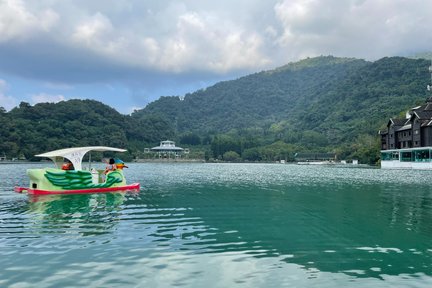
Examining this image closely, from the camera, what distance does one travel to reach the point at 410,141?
3346 inches

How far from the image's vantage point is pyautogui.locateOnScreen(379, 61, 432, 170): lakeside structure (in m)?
76.9

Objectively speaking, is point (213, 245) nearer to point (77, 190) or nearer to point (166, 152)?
point (77, 190)

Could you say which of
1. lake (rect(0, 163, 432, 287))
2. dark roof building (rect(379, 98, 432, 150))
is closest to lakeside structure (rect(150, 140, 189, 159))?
dark roof building (rect(379, 98, 432, 150))

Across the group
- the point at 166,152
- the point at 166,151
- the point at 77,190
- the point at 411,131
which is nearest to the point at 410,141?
the point at 411,131

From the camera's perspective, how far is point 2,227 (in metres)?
15.0

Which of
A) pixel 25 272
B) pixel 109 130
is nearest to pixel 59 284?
pixel 25 272

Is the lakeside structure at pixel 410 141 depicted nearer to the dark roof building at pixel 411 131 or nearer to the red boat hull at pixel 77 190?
the dark roof building at pixel 411 131

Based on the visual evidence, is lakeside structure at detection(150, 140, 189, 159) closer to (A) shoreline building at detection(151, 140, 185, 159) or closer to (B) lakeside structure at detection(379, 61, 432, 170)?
(A) shoreline building at detection(151, 140, 185, 159)

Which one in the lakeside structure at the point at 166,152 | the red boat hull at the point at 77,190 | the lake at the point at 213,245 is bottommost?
the lake at the point at 213,245

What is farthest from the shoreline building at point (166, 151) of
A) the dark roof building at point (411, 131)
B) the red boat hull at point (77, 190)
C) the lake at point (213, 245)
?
the lake at point (213, 245)

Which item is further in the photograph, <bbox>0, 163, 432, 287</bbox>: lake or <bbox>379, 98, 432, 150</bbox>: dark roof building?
<bbox>379, 98, 432, 150</bbox>: dark roof building

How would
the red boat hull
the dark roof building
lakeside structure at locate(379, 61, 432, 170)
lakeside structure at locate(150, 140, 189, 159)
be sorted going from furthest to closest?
1. lakeside structure at locate(150, 140, 189, 159)
2. the dark roof building
3. lakeside structure at locate(379, 61, 432, 170)
4. the red boat hull

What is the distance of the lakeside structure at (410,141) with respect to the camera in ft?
252

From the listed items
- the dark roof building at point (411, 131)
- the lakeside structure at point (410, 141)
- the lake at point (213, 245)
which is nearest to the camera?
the lake at point (213, 245)
